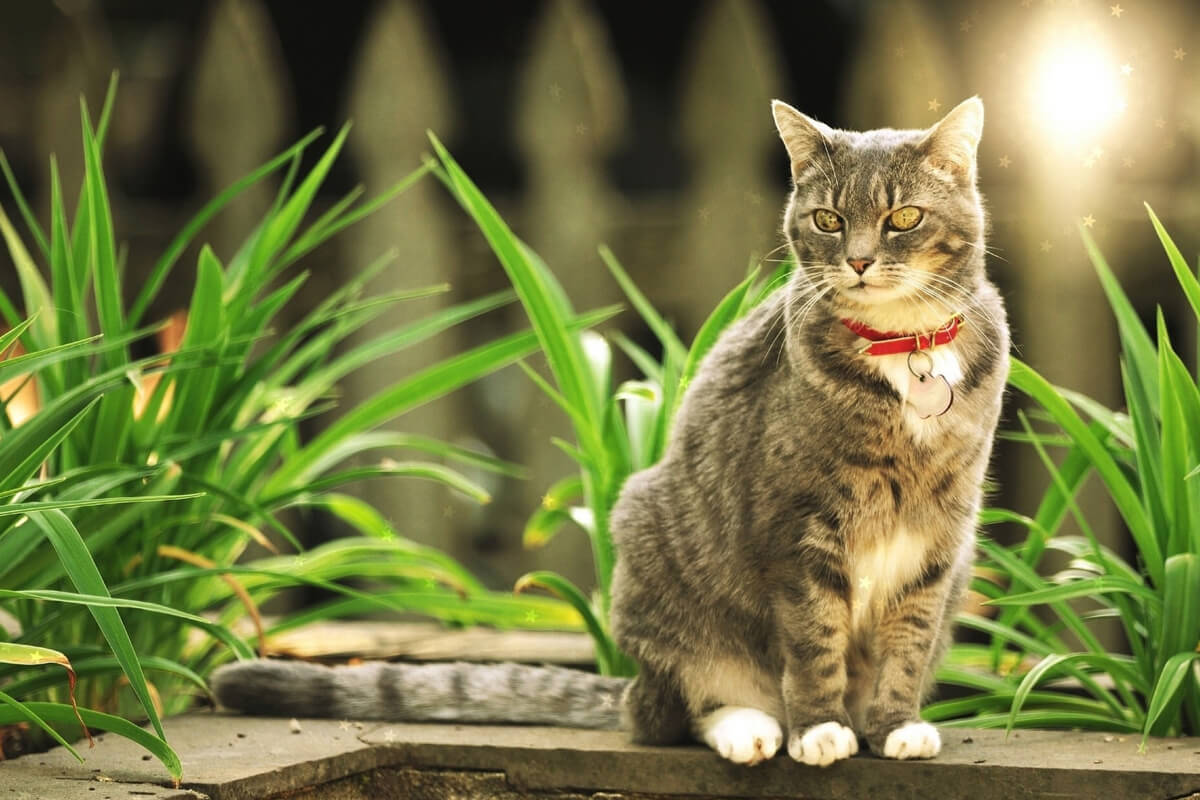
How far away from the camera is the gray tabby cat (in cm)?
188

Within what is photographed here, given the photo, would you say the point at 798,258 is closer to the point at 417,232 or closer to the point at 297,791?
the point at 297,791

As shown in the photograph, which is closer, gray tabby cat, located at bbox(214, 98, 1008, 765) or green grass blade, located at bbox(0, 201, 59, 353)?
gray tabby cat, located at bbox(214, 98, 1008, 765)

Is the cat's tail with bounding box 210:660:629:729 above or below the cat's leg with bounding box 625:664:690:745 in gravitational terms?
below

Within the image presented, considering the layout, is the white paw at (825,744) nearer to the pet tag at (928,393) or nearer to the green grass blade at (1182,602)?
the pet tag at (928,393)

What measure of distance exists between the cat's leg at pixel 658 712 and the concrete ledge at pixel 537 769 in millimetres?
49

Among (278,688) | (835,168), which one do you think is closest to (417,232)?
(278,688)

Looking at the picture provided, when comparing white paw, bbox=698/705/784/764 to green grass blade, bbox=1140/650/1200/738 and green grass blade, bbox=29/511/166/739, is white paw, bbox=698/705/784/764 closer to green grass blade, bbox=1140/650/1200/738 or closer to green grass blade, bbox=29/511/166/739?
green grass blade, bbox=1140/650/1200/738

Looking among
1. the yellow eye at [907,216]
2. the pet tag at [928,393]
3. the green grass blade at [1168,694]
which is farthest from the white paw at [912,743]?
the yellow eye at [907,216]

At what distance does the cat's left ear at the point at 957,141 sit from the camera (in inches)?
74.3

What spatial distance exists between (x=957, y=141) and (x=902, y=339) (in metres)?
0.29

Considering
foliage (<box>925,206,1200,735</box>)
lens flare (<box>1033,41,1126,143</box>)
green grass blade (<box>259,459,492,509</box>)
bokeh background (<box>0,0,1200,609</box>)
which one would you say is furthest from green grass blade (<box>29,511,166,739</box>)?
lens flare (<box>1033,41,1126,143</box>)

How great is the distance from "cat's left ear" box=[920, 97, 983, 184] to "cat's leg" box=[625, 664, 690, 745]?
34.1 inches

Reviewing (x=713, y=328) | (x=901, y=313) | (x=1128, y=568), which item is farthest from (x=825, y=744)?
(x=713, y=328)

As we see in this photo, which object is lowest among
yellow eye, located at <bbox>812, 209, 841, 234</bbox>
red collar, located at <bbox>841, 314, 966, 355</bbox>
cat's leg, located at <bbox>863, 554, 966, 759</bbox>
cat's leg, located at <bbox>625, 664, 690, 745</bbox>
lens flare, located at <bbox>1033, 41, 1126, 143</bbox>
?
cat's leg, located at <bbox>625, 664, 690, 745</bbox>
